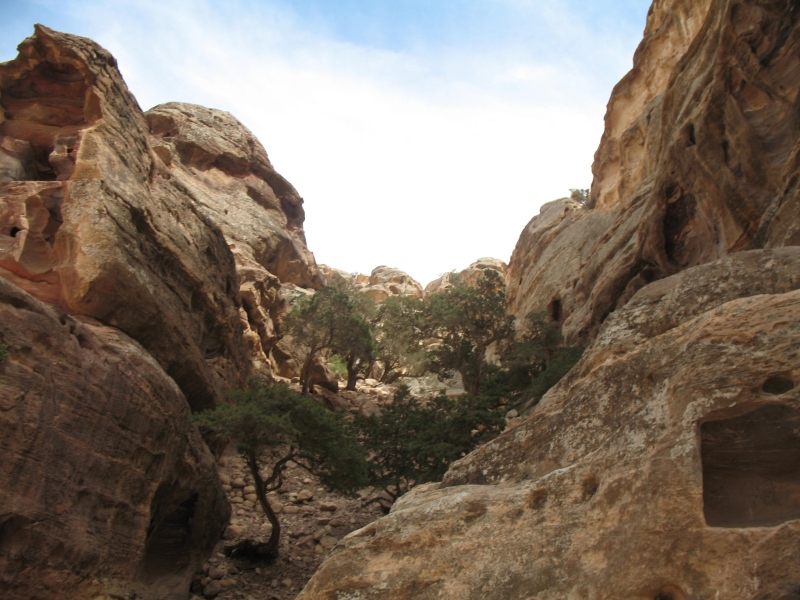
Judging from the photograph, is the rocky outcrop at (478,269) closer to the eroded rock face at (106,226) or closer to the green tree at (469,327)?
the green tree at (469,327)

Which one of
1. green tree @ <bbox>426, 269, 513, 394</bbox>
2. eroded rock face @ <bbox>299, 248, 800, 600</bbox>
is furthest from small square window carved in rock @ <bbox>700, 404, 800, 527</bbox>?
green tree @ <bbox>426, 269, 513, 394</bbox>

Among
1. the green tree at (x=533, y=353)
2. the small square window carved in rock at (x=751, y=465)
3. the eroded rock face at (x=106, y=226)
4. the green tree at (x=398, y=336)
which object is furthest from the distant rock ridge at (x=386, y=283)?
the small square window carved in rock at (x=751, y=465)

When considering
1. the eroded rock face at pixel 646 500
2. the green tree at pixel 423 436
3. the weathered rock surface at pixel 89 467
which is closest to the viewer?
the eroded rock face at pixel 646 500

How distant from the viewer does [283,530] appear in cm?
1933

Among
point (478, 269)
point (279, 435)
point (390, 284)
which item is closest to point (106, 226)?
point (279, 435)

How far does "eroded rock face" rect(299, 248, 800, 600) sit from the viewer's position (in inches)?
219

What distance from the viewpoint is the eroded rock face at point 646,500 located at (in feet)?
18.2

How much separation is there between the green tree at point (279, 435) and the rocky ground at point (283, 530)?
32.8 inches

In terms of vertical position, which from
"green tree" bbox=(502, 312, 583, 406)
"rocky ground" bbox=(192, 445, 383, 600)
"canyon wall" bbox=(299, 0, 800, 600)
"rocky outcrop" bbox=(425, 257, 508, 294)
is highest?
"rocky outcrop" bbox=(425, 257, 508, 294)

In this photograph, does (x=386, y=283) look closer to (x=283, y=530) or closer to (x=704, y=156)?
(x=283, y=530)

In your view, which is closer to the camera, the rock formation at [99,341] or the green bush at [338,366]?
the rock formation at [99,341]

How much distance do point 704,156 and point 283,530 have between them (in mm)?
16170

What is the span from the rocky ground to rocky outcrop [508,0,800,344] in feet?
38.3

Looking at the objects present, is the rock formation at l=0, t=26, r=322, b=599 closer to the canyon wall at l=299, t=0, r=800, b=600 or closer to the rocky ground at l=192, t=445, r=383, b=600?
the rocky ground at l=192, t=445, r=383, b=600
